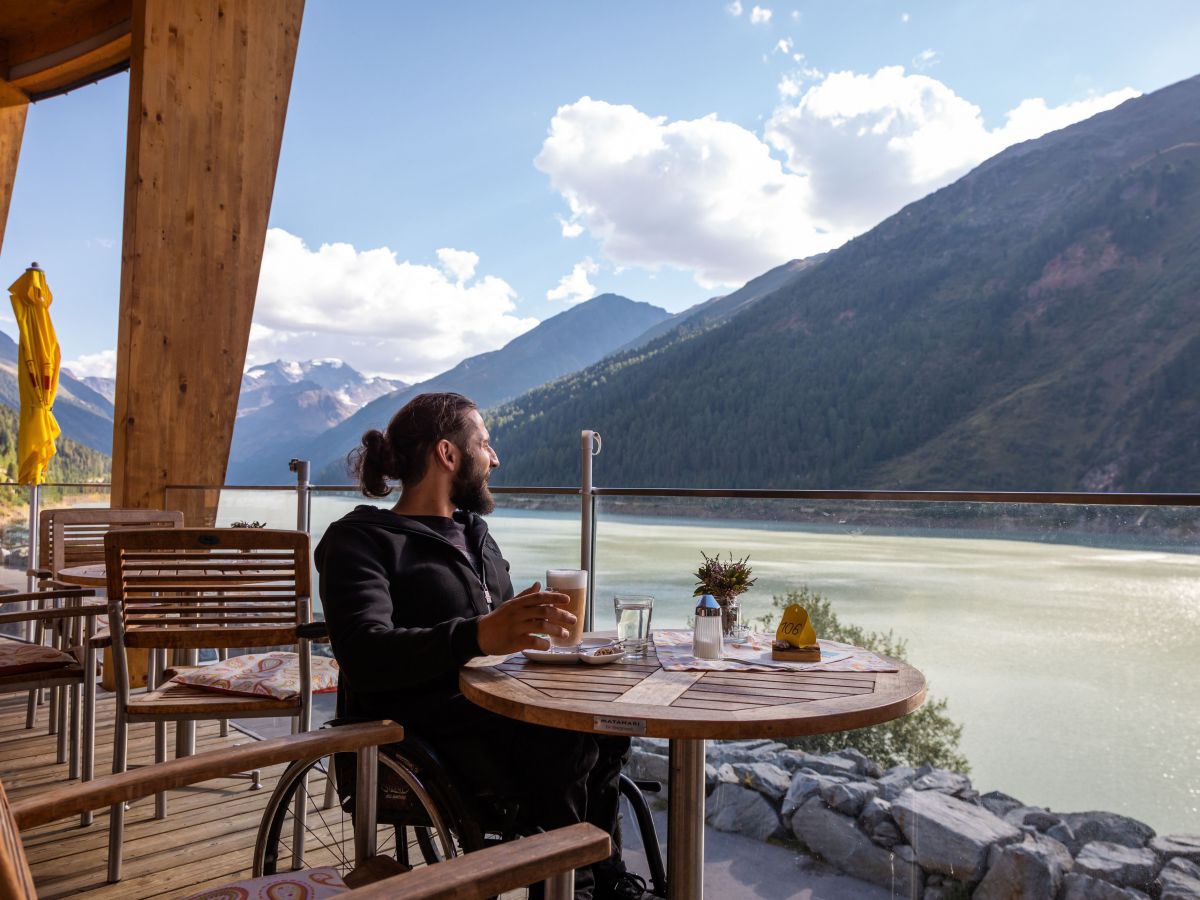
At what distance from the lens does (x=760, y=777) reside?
312 centimetres

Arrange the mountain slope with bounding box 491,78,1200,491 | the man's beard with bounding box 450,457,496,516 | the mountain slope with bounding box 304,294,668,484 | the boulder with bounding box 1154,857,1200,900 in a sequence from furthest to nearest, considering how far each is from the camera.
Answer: the mountain slope with bounding box 304,294,668,484 < the mountain slope with bounding box 491,78,1200,491 < the boulder with bounding box 1154,857,1200,900 < the man's beard with bounding box 450,457,496,516

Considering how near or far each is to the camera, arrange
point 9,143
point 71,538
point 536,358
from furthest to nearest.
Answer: point 536,358, point 9,143, point 71,538

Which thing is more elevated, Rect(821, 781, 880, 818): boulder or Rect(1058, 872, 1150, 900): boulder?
Rect(821, 781, 880, 818): boulder

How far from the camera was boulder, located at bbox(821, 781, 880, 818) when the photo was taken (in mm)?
2852

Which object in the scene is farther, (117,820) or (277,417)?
(277,417)

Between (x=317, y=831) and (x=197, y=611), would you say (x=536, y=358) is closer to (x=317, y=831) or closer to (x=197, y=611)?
(x=317, y=831)

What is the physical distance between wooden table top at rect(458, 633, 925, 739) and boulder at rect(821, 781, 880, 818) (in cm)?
155

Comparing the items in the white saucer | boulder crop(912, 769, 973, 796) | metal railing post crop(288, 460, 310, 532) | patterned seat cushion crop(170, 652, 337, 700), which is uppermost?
metal railing post crop(288, 460, 310, 532)

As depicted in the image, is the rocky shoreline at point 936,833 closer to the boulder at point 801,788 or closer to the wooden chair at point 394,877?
the boulder at point 801,788

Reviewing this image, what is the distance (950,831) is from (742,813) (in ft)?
2.32

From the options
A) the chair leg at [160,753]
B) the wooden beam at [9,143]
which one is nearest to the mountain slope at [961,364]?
the wooden beam at [9,143]

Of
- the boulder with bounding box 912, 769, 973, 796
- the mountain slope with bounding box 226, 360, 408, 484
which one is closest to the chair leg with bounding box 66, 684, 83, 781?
the boulder with bounding box 912, 769, 973, 796

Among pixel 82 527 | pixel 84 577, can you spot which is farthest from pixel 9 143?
pixel 84 577

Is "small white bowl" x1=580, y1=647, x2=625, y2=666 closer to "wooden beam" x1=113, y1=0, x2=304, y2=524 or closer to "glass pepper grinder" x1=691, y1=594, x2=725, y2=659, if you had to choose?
"glass pepper grinder" x1=691, y1=594, x2=725, y2=659
